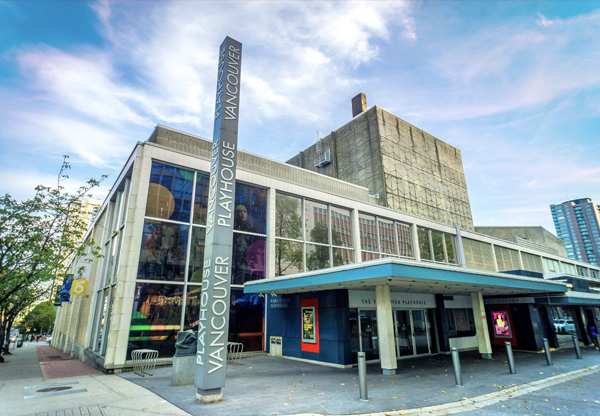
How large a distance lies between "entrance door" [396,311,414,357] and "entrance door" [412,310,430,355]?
40cm

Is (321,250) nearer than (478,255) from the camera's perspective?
Yes

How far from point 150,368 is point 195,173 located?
904 cm

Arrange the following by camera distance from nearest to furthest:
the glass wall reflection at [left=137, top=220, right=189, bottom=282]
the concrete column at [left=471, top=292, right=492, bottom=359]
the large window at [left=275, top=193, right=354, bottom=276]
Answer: the glass wall reflection at [left=137, top=220, right=189, bottom=282], the concrete column at [left=471, top=292, right=492, bottom=359], the large window at [left=275, top=193, right=354, bottom=276]

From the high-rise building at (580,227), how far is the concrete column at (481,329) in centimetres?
21280

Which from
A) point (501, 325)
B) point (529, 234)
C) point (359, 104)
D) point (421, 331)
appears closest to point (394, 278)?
point (421, 331)

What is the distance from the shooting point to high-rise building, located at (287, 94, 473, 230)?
31859 millimetres

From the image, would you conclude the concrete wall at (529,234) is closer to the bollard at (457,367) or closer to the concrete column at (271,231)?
the concrete column at (271,231)

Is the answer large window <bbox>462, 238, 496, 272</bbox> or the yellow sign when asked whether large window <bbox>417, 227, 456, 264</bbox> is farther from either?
the yellow sign

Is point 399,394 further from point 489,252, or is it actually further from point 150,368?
point 489,252

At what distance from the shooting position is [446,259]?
28438mm

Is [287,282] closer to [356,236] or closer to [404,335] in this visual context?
[404,335]

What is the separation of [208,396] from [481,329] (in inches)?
530

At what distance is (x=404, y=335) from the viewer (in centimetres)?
1509

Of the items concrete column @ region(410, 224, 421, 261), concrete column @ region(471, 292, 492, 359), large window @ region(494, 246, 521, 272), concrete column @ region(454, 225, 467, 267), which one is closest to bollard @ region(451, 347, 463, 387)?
concrete column @ region(471, 292, 492, 359)
